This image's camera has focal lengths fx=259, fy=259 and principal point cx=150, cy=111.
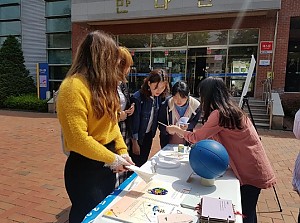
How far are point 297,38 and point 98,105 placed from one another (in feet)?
35.0

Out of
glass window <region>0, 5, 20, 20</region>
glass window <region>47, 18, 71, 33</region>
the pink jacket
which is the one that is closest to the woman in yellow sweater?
the pink jacket

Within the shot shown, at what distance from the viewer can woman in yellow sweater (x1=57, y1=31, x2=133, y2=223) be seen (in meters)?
1.44

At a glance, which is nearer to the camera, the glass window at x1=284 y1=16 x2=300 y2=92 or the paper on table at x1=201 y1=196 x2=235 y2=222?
the paper on table at x1=201 y1=196 x2=235 y2=222

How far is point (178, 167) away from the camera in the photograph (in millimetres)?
2156

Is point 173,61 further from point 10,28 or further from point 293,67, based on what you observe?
point 10,28

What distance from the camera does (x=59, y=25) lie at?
535 inches

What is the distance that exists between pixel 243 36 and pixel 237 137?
948 centimetres

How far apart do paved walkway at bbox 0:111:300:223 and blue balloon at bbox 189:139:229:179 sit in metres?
1.64

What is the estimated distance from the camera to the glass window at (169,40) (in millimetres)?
11237

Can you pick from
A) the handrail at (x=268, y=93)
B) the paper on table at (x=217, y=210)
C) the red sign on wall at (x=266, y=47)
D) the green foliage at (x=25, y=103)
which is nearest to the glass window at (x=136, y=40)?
the green foliage at (x=25, y=103)

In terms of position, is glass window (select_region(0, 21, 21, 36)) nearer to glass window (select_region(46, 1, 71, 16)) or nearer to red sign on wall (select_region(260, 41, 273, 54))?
glass window (select_region(46, 1, 71, 16))

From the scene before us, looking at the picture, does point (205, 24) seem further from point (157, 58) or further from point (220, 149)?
point (220, 149)

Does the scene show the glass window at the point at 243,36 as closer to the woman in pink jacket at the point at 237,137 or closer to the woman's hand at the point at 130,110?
the woman's hand at the point at 130,110

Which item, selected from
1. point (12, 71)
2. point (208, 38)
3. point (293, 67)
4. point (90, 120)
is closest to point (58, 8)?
point (12, 71)
